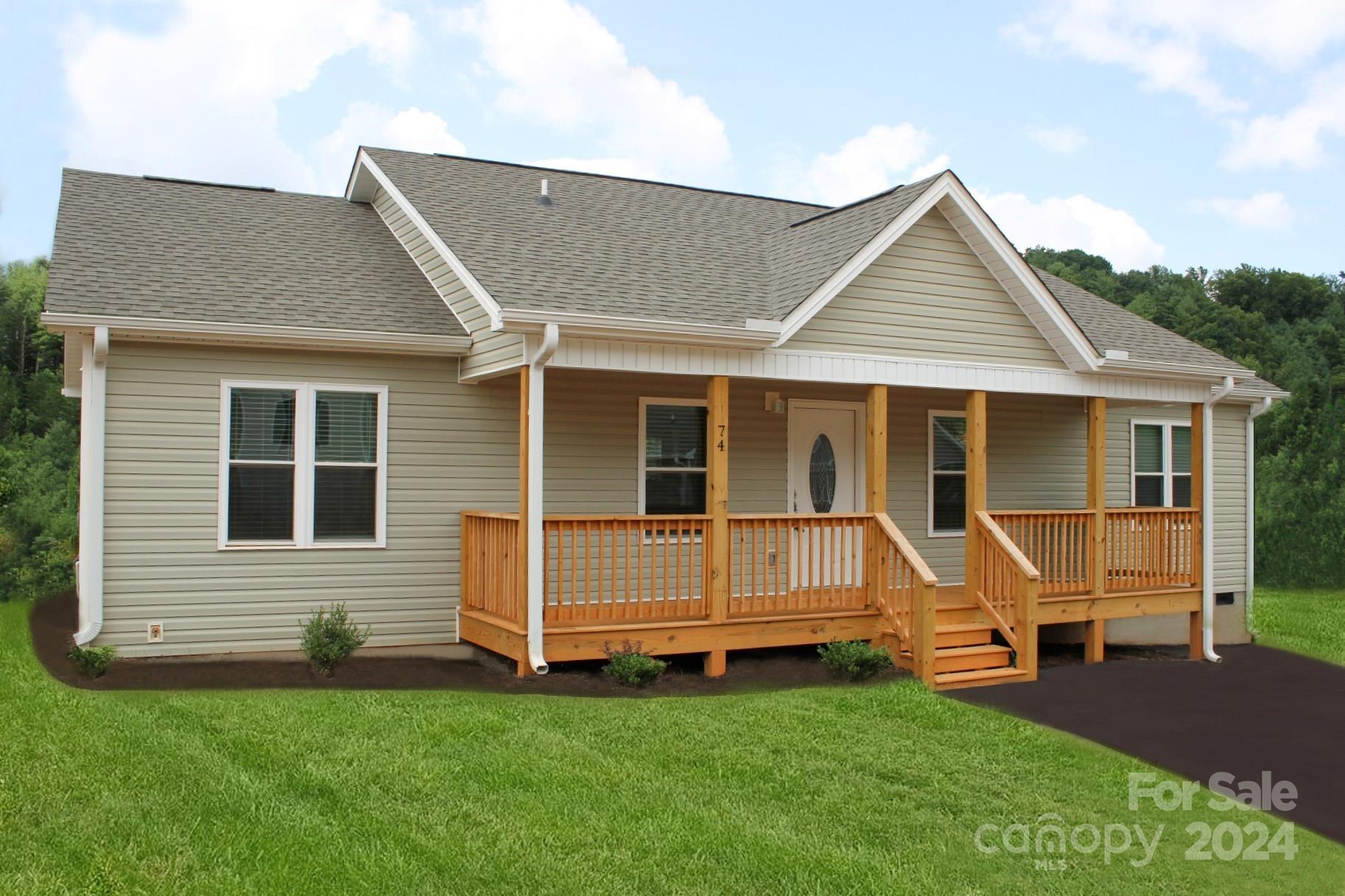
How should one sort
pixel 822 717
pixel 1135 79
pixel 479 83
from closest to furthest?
pixel 822 717
pixel 479 83
pixel 1135 79

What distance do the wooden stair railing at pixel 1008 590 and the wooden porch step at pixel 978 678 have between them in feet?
0.31

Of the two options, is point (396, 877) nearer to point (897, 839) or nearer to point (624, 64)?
point (897, 839)

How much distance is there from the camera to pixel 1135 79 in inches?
1168

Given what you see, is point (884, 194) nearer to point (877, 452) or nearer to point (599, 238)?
point (877, 452)

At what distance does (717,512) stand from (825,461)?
3.05 meters

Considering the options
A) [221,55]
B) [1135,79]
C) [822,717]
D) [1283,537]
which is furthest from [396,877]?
[221,55]

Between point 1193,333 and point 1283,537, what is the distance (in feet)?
69.0

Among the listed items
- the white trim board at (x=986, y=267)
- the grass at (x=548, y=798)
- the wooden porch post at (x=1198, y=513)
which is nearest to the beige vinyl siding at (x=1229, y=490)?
the wooden porch post at (x=1198, y=513)

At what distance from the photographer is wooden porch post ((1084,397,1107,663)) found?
39.5 ft

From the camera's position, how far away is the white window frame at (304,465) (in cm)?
1005

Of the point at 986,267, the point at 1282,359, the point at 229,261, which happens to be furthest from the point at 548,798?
the point at 1282,359

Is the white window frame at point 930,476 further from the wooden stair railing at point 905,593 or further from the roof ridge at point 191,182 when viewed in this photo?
the roof ridge at point 191,182

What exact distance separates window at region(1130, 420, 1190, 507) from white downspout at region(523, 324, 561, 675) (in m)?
9.00

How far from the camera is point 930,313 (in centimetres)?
1137
